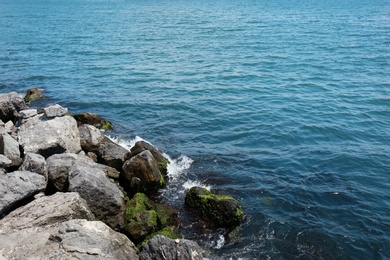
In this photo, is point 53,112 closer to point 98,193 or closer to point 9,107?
point 9,107

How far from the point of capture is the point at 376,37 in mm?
53312

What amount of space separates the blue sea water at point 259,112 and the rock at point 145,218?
88 cm

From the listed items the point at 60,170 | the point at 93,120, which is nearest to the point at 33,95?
the point at 93,120

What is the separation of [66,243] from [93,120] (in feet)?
56.6

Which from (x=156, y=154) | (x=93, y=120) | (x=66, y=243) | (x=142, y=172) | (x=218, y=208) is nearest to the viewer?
(x=66, y=243)

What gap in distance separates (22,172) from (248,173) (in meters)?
12.2

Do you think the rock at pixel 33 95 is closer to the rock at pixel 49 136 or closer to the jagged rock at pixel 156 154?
the rock at pixel 49 136

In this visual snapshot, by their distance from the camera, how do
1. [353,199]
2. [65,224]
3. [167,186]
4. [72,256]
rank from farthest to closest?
[167,186]
[353,199]
[65,224]
[72,256]

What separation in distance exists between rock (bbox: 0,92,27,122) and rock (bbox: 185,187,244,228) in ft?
44.7

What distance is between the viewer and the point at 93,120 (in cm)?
2709

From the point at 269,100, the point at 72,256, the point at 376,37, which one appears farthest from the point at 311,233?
the point at 376,37

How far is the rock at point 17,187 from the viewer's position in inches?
500

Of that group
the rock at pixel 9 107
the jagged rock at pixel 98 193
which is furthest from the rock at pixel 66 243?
the rock at pixel 9 107

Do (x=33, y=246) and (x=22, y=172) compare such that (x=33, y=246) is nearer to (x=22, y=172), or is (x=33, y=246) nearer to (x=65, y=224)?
(x=65, y=224)
